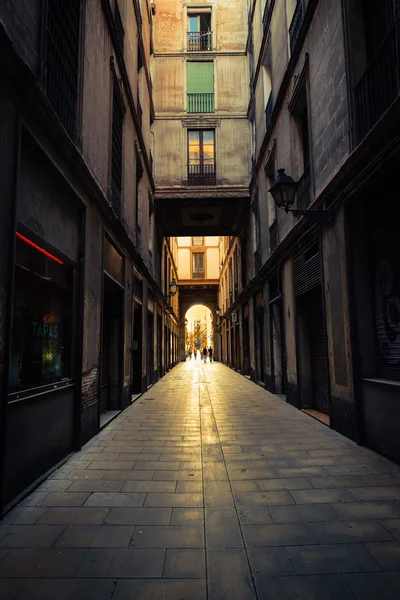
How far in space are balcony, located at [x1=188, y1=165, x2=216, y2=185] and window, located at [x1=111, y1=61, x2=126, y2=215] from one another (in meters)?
6.94

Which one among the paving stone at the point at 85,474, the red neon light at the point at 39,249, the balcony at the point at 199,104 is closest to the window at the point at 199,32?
the balcony at the point at 199,104

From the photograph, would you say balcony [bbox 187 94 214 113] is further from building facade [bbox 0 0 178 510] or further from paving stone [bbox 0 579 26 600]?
paving stone [bbox 0 579 26 600]

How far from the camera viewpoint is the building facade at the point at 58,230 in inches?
150

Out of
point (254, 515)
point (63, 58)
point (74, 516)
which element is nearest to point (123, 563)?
point (74, 516)

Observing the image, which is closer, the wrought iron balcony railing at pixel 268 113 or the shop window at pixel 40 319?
the shop window at pixel 40 319

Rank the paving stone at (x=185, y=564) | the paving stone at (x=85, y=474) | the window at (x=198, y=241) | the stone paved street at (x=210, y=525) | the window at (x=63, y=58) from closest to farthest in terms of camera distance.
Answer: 1. the stone paved street at (x=210, y=525)
2. the paving stone at (x=185, y=564)
3. the paving stone at (x=85, y=474)
4. the window at (x=63, y=58)
5. the window at (x=198, y=241)

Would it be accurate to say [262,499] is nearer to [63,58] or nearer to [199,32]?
[63,58]

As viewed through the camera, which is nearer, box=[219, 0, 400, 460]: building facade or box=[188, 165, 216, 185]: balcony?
box=[219, 0, 400, 460]: building facade

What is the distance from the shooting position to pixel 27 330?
14.8 ft

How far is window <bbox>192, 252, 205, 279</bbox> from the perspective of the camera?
40094 mm

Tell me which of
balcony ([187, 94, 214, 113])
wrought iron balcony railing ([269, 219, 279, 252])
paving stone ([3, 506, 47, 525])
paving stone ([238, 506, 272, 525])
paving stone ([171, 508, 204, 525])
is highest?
balcony ([187, 94, 214, 113])

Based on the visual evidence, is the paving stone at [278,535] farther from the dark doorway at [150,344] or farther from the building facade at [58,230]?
the dark doorway at [150,344]

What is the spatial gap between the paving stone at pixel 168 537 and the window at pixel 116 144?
23.9 feet

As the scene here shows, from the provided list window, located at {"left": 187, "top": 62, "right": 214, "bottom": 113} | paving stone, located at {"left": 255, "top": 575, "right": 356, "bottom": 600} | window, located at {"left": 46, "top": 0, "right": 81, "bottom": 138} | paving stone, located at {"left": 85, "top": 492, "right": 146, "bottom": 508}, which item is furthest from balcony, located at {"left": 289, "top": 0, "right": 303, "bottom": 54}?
paving stone, located at {"left": 255, "top": 575, "right": 356, "bottom": 600}
